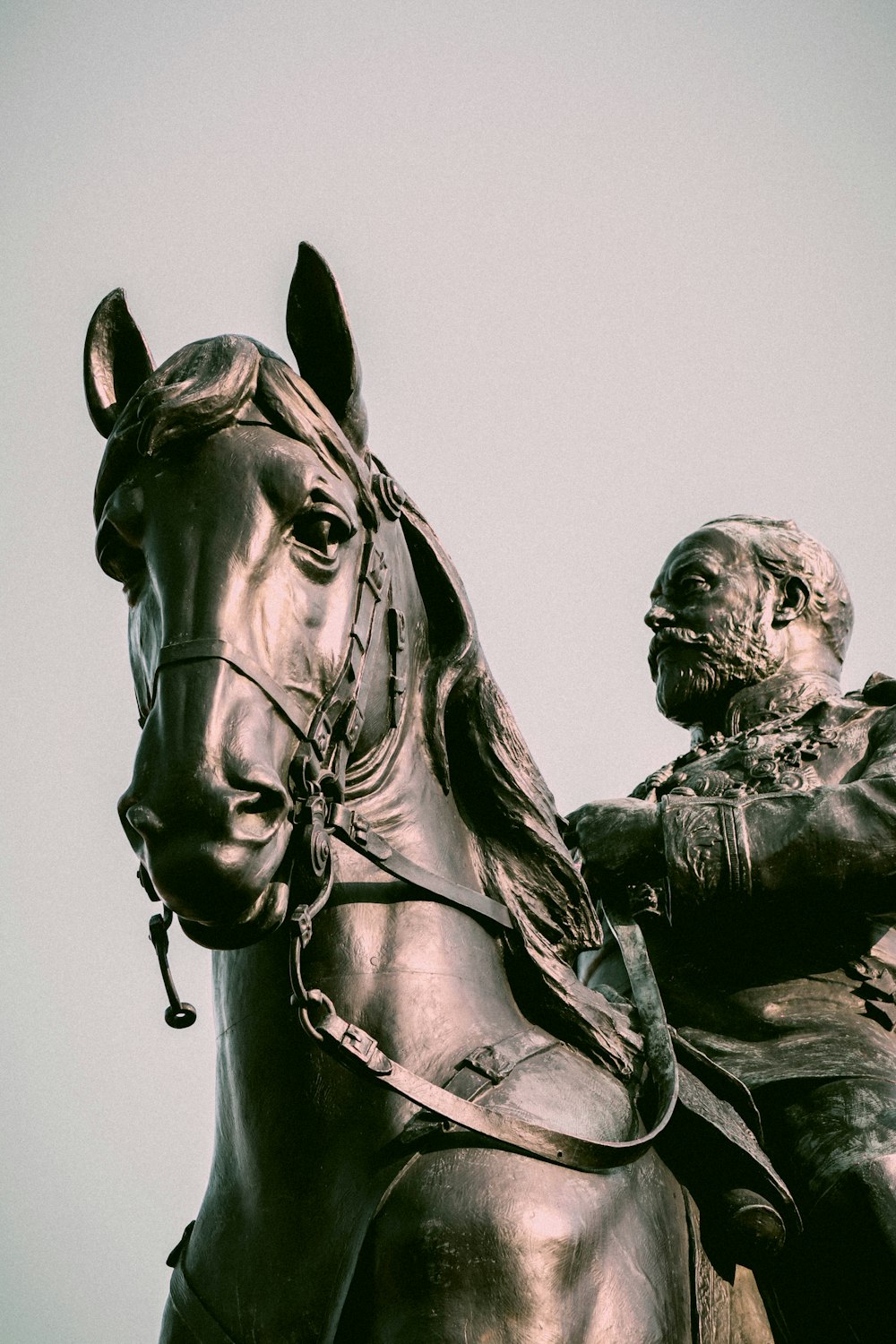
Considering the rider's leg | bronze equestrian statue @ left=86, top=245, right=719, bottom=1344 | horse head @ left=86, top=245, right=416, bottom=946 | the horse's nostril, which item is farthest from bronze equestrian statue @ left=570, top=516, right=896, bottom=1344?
the horse's nostril

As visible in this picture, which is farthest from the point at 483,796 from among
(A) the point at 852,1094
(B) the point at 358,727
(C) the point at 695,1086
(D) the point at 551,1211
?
(A) the point at 852,1094

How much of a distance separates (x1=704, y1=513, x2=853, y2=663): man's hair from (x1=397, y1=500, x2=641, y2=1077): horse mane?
2341mm

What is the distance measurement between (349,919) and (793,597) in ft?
10.3

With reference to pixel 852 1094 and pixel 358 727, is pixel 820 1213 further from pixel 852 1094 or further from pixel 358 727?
pixel 358 727

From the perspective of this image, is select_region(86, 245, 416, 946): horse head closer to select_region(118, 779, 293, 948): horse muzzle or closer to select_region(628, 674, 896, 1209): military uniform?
select_region(118, 779, 293, 948): horse muzzle

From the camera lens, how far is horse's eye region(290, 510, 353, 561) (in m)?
3.17

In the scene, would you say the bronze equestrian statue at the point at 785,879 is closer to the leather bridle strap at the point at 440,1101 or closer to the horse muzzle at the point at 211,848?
the leather bridle strap at the point at 440,1101

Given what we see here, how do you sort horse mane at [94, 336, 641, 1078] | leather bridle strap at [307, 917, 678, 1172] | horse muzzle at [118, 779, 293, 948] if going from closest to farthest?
1. horse muzzle at [118, 779, 293, 948]
2. leather bridle strap at [307, 917, 678, 1172]
3. horse mane at [94, 336, 641, 1078]

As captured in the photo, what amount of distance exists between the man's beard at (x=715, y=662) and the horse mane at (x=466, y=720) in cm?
198

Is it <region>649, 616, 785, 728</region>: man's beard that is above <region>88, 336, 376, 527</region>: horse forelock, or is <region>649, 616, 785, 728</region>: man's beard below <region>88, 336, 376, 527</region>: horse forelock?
below

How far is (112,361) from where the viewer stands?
379cm

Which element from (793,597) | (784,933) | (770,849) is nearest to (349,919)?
(770,849)

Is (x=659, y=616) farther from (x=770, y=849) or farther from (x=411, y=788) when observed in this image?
(x=411, y=788)

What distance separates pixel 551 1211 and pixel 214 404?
1.72 m
